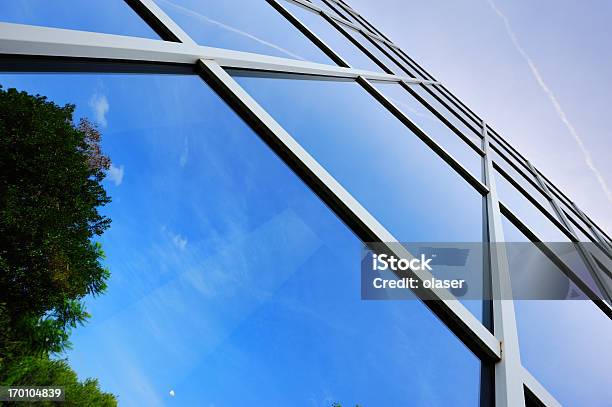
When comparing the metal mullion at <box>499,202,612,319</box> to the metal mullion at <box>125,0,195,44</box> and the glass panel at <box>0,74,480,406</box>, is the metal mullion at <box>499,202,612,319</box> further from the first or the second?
the metal mullion at <box>125,0,195,44</box>

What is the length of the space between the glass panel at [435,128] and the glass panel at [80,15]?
3.13 m

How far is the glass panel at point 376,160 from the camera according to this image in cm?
212

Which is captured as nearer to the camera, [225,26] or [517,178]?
[225,26]

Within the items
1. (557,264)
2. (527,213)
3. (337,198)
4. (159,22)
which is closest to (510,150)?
A: (527,213)

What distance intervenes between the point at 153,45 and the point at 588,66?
2044 cm

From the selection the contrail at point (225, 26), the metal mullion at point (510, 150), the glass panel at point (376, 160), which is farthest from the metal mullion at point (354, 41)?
the metal mullion at point (510, 150)

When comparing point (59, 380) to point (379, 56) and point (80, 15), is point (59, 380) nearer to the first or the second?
point (80, 15)

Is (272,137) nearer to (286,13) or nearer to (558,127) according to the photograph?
(286,13)

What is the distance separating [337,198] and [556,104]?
18.6 metres

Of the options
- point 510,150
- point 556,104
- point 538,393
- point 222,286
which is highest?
point 556,104

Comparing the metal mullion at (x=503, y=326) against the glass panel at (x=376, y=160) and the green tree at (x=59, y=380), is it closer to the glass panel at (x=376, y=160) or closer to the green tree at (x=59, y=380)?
the glass panel at (x=376, y=160)

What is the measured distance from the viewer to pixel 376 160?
8.89 feet

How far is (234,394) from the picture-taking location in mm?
1412

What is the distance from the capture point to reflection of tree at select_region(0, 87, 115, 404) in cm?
138
